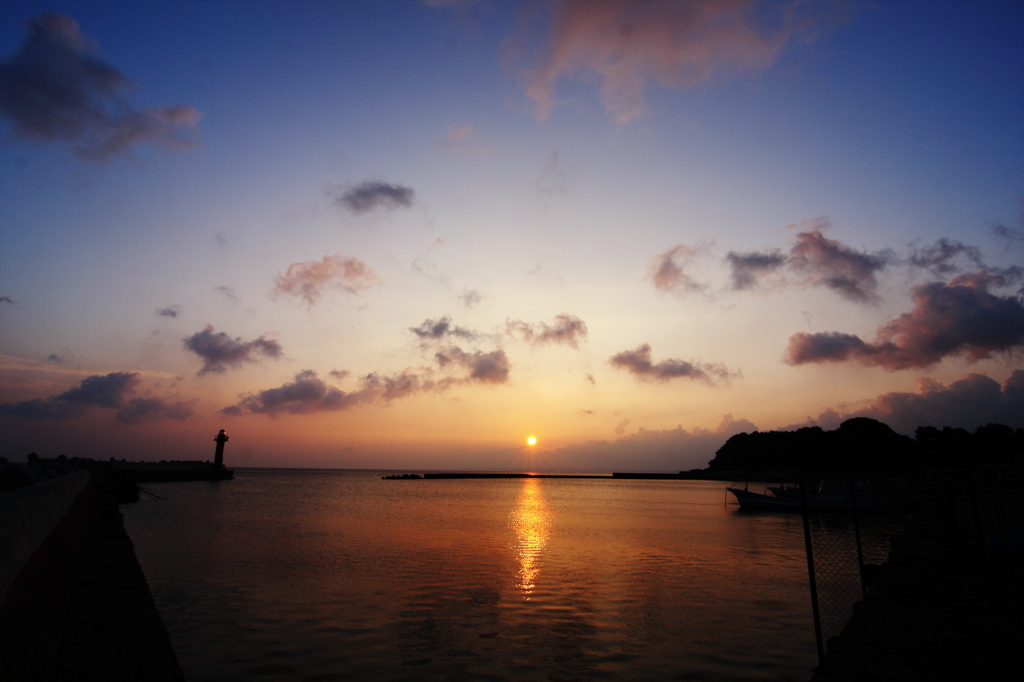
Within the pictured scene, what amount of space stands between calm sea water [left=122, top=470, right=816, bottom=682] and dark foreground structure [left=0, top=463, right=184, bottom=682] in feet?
5.47

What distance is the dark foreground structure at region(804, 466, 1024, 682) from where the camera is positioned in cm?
859

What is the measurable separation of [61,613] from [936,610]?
17901 mm

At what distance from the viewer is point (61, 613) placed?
10.3 m

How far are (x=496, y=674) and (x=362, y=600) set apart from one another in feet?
23.7

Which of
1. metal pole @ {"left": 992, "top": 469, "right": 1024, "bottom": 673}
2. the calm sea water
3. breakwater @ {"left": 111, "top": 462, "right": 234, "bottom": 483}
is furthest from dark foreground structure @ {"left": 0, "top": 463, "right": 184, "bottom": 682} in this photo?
breakwater @ {"left": 111, "top": 462, "right": 234, "bottom": 483}

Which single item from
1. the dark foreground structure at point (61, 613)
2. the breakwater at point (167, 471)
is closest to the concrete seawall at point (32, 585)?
the dark foreground structure at point (61, 613)

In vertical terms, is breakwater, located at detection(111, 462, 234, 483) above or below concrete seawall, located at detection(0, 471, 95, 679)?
below

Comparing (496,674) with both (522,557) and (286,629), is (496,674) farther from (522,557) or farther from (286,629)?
(522,557)

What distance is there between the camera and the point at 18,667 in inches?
263

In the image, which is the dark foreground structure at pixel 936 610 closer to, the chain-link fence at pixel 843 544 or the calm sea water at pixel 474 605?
the chain-link fence at pixel 843 544

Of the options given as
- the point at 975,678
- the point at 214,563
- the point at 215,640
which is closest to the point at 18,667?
the point at 215,640

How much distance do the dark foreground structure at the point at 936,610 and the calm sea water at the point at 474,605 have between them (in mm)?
1829

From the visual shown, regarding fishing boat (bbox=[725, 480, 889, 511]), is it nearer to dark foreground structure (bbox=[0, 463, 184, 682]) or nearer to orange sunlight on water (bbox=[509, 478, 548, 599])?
orange sunlight on water (bbox=[509, 478, 548, 599])

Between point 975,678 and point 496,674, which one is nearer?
point 975,678
